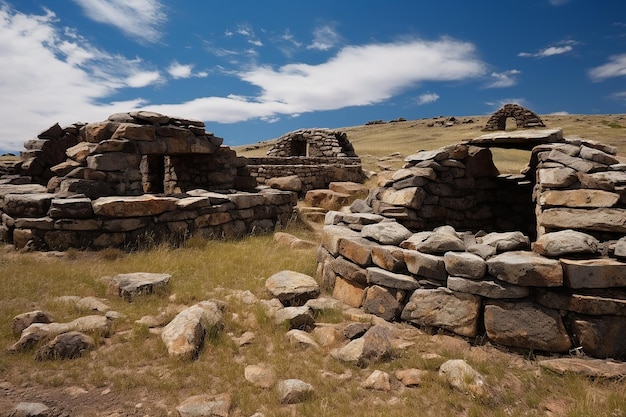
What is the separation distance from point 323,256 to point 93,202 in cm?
455

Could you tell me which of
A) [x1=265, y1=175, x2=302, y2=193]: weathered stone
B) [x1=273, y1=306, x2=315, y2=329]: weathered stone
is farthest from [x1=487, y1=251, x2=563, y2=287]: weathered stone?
[x1=265, y1=175, x2=302, y2=193]: weathered stone

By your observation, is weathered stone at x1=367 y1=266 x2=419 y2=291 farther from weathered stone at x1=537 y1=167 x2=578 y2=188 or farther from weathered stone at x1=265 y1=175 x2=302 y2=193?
weathered stone at x1=265 y1=175 x2=302 y2=193

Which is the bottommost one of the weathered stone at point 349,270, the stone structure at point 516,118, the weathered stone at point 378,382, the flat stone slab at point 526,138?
the weathered stone at point 378,382

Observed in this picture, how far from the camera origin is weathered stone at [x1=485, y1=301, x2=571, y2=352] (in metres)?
3.48

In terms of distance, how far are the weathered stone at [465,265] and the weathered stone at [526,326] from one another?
32 centimetres

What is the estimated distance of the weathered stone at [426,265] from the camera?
402cm

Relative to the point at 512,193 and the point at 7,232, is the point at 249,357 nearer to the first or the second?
the point at 7,232

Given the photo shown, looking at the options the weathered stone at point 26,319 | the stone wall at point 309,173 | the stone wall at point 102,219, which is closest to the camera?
the weathered stone at point 26,319

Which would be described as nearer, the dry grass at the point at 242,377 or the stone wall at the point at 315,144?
the dry grass at the point at 242,377

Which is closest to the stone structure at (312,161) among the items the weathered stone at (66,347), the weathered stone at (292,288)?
the weathered stone at (292,288)

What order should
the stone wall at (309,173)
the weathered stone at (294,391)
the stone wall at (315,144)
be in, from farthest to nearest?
the stone wall at (315,144), the stone wall at (309,173), the weathered stone at (294,391)

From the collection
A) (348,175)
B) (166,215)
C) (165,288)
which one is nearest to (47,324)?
(165,288)

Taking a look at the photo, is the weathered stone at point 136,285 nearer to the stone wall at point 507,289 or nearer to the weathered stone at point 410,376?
the stone wall at point 507,289

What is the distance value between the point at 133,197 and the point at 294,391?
606 cm
